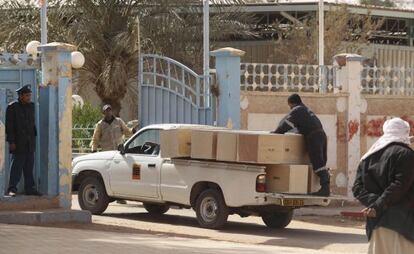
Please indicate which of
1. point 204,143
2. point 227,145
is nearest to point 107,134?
point 204,143

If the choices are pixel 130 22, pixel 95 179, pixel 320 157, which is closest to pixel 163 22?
pixel 130 22

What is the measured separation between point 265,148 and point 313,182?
113 cm

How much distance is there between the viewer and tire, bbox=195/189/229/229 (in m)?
15.3

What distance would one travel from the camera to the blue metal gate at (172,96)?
63.6 feet

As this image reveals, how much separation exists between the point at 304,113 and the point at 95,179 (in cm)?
394

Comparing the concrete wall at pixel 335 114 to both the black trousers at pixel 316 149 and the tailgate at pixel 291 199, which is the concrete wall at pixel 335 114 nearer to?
the black trousers at pixel 316 149

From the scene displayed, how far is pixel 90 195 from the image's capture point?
17297 mm

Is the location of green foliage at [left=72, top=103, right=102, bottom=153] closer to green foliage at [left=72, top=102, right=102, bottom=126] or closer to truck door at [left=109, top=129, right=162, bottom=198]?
green foliage at [left=72, top=102, right=102, bottom=126]

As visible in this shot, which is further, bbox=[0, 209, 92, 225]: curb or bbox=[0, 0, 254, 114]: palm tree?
bbox=[0, 0, 254, 114]: palm tree

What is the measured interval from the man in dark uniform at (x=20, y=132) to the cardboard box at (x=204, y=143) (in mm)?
2396

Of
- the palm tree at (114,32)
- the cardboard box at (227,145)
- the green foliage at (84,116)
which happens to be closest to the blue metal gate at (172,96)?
the cardboard box at (227,145)

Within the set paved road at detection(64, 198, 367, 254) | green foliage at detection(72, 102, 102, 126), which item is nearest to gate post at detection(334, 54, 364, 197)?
paved road at detection(64, 198, 367, 254)

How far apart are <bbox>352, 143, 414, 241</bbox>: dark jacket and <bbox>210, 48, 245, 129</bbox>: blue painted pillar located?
10.2 metres

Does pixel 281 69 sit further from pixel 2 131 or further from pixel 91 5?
pixel 91 5
